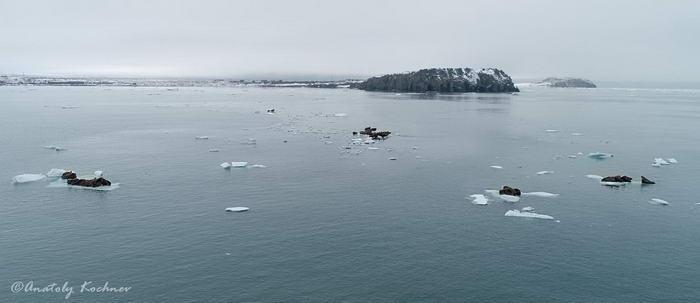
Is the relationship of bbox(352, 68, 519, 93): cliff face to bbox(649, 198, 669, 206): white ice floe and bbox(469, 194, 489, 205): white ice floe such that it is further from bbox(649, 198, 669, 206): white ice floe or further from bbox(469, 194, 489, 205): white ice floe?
bbox(469, 194, 489, 205): white ice floe

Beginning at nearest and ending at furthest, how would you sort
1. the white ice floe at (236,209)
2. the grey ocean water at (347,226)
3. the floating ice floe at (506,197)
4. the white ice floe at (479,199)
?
1. the grey ocean water at (347,226)
2. the white ice floe at (236,209)
3. the white ice floe at (479,199)
4. the floating ice floe at (506,197)

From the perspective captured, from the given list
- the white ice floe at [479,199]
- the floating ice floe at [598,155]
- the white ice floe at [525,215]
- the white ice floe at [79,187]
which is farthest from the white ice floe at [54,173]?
the floating ice floe at [598,155]

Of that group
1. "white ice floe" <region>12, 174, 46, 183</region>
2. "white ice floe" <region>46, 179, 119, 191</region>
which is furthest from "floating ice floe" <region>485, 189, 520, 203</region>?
"white ice floe" <region>12, 174, 46, 183</region>

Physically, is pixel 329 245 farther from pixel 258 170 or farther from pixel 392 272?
pixel 258 170

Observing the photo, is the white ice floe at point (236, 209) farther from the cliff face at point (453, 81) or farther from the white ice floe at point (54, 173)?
the cliff face at point (453, 81)

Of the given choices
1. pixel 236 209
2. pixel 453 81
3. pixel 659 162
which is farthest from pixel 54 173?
pixel 453 81
